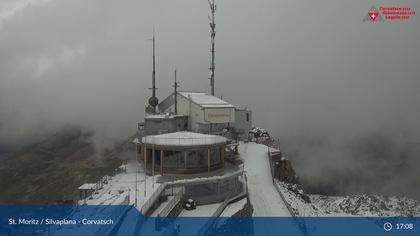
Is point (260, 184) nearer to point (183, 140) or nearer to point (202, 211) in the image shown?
point (183, 140)

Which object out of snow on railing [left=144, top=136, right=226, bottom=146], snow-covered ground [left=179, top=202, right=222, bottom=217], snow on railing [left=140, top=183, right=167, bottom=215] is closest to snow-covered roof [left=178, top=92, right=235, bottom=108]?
snow on railing [left=144, top=136, right=226, bottom=146]

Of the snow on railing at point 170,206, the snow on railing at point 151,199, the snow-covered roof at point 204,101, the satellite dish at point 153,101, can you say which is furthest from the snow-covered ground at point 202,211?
the satellite dish at point 153,101

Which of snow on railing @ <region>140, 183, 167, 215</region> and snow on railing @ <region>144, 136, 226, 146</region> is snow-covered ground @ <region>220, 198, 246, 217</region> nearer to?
snow on railing @ <region>140, 183, 167, 215</region>

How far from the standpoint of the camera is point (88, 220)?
1628 centimetres

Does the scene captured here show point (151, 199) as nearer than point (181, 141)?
Yes

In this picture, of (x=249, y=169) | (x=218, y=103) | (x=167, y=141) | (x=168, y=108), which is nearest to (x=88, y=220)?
(x=167, y=141)

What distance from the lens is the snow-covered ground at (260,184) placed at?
28422mm

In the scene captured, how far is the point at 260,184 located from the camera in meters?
34.0

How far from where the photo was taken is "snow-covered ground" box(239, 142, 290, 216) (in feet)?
93.2

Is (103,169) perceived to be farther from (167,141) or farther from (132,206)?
(132,206)

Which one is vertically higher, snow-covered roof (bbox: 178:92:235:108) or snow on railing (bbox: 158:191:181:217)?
snow-covered roof (bbox: 178:92:235:108)

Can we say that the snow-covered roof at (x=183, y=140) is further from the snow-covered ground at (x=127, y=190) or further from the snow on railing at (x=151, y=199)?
the snow on railing at (x=151, y=199)

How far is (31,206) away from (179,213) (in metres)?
9.31

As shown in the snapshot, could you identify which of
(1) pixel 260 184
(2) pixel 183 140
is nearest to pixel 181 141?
(2) pixel 183 140
